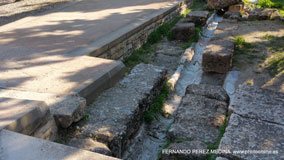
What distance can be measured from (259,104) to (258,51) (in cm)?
321

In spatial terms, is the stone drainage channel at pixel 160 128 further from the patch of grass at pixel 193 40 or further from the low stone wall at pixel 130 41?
the low stone wall at pixel 130 41

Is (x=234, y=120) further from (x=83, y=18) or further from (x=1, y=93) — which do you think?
(x=83, y=18)

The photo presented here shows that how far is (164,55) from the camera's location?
236 inches

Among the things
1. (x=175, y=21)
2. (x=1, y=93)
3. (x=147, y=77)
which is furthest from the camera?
(x=175, y=21)

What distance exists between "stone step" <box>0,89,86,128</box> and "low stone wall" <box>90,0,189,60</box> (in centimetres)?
136

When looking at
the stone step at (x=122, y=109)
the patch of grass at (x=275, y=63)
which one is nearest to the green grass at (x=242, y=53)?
the patch of grass at (x=275, y=63)

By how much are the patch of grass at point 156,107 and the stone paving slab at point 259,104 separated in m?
1.00

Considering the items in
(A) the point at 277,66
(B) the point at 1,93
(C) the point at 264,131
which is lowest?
(A) the point at 277,66

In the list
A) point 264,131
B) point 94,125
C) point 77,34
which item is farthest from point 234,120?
point 77,34

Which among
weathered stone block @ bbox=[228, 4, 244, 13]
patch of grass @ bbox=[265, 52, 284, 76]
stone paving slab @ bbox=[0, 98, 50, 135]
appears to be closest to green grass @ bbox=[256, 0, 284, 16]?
weathered stone block @ bbox=[228, 4, 244, 13]

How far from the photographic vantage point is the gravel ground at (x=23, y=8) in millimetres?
7883

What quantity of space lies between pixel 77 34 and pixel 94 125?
270 cm

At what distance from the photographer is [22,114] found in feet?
8.70

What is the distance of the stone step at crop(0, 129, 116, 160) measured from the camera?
88.4 inches
